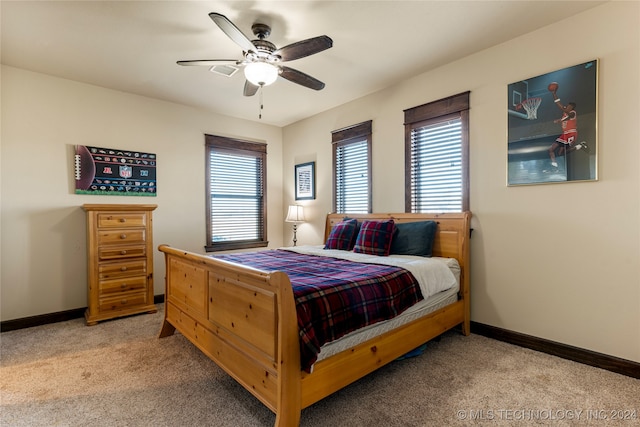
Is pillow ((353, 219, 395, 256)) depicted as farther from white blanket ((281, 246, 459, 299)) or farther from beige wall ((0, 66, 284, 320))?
beige wall ((0, 66, 284, 320))

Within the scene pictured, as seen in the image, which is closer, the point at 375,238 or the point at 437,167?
the point at 375,238

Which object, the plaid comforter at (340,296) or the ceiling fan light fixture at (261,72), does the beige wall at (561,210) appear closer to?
the plaid comforter at (340,296)

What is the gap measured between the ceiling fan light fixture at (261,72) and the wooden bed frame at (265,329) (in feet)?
4.49

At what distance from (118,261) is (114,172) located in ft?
3.48

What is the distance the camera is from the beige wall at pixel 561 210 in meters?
2.16

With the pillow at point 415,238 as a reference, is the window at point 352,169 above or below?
above

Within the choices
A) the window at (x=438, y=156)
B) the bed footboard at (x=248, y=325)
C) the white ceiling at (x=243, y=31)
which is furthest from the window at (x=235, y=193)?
the window at (x=438, y=156)

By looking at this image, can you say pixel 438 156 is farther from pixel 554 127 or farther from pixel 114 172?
pixel 114 172

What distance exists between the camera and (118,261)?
3.38m

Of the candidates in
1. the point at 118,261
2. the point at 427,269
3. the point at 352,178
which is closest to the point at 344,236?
the point at 352,178

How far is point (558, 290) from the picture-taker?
247cm

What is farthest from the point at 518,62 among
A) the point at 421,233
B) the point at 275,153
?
the point at 275,153

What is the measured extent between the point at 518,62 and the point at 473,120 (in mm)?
A: 558

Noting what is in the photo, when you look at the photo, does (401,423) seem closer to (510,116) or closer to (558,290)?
(558,290)
